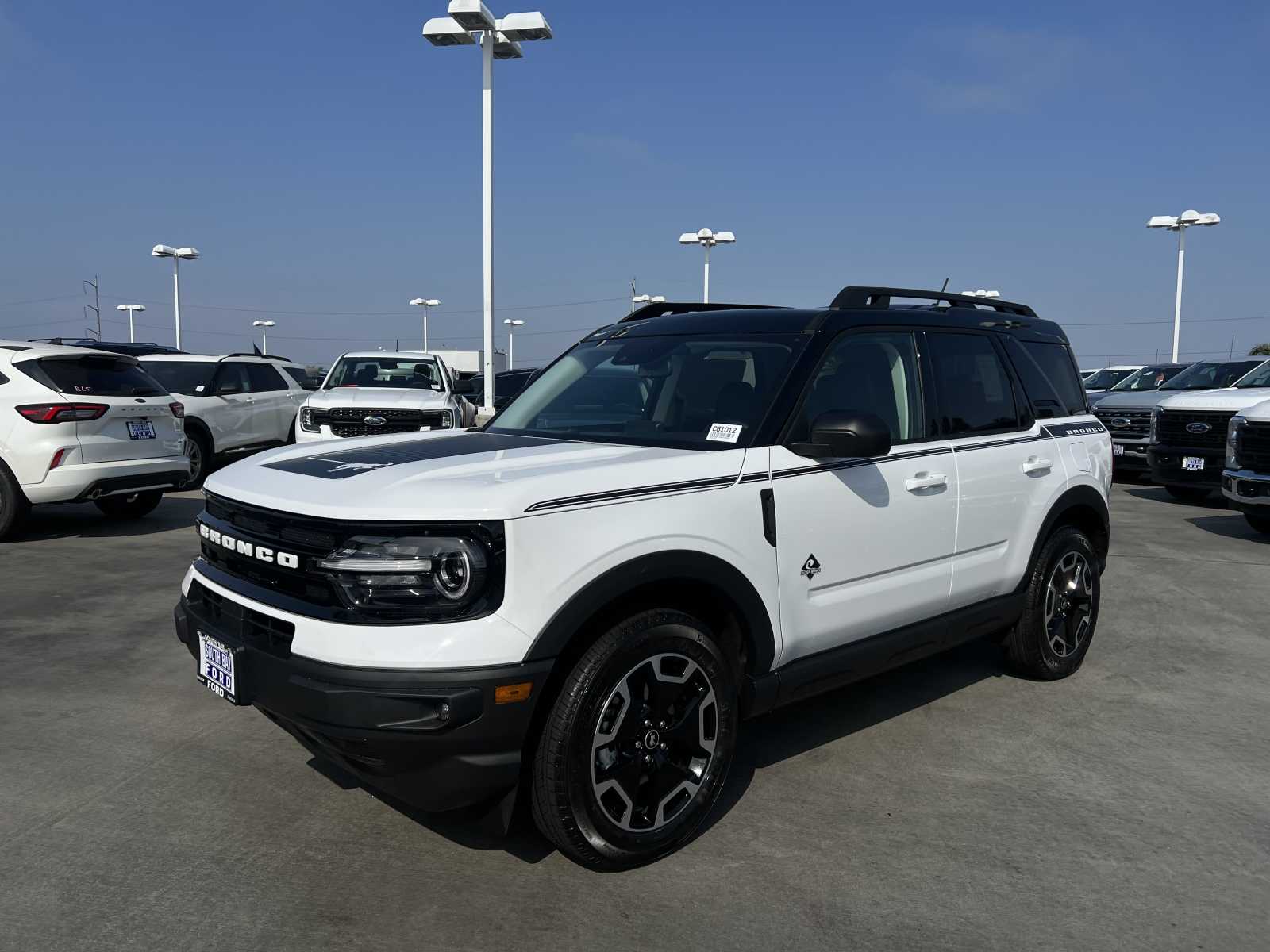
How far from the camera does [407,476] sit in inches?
120

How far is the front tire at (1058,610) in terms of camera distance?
4949mm

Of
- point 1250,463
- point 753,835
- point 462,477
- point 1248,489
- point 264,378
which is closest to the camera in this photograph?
point 462,477

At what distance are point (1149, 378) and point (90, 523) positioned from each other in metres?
16.6

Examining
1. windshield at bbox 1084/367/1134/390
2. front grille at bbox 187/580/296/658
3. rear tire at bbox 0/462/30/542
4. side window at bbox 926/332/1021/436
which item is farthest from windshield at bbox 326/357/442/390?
windshield at bbox 1084/367/1134/390

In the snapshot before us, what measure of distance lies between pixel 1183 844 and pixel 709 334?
2595mm

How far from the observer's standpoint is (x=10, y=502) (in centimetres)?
830

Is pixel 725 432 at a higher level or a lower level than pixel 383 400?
higher

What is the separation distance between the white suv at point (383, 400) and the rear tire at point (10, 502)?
3429 millimetres

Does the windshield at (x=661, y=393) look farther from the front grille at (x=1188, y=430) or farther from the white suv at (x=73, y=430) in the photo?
the front grille at (x=1188, y=430)

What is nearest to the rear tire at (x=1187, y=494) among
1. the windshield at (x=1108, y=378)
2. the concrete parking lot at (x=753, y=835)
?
the windshield at (x=1108, y=378)

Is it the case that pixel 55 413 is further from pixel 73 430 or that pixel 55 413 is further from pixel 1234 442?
pixel 1234 442

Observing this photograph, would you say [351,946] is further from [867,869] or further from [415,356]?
[415,356]

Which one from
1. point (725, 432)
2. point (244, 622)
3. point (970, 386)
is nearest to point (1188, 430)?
point (970, 386)

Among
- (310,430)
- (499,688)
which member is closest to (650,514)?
(499,688)
